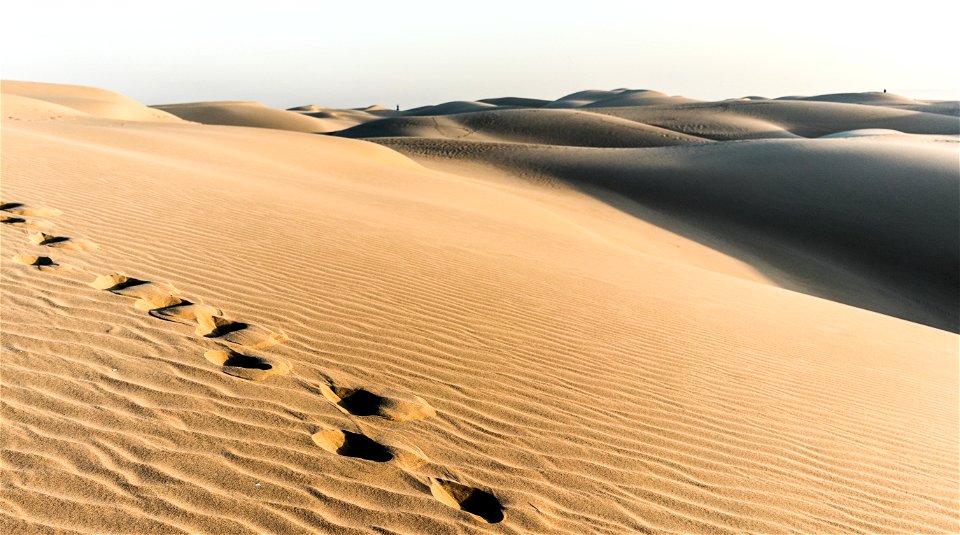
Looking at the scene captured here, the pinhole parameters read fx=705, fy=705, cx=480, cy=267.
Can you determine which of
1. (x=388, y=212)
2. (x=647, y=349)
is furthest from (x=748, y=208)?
(x=647, y=349)

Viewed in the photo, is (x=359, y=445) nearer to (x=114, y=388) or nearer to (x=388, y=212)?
(x=114, y=388)

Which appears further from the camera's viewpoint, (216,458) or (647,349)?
(647,349)

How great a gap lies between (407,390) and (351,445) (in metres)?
0.74

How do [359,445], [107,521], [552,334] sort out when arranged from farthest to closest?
[552,334], [359,445], [107,521]

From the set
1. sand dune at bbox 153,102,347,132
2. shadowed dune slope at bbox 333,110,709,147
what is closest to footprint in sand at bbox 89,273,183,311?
shadowed dune slope at bbox 333,110,709,147

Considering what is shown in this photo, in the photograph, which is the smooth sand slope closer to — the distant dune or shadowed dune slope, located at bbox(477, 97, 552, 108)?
the distant dune

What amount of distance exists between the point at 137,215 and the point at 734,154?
22931mm

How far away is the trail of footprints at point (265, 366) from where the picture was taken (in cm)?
329

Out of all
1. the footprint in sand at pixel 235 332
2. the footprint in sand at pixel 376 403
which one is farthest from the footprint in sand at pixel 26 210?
the footprint in sand at pixel 376 403

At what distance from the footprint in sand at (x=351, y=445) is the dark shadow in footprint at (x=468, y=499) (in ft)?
1.05

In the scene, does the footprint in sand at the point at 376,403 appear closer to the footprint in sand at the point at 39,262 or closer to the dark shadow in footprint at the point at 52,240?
the footprint in sand at the point at 39,262

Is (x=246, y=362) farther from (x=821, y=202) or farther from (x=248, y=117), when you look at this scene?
(x=248, y=117)

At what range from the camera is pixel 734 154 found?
85.4ft

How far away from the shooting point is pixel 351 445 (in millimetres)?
3523
